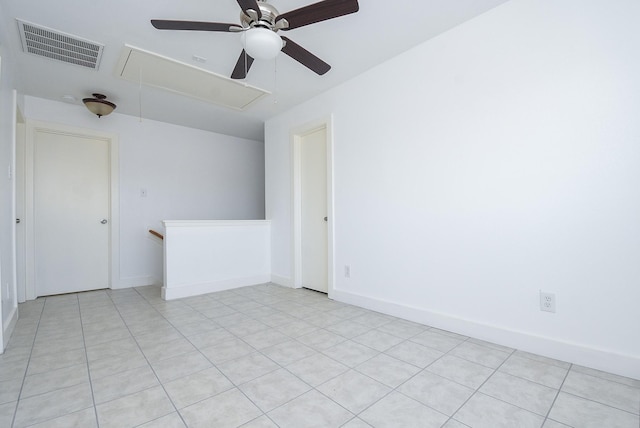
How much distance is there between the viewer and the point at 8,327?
7.40ft

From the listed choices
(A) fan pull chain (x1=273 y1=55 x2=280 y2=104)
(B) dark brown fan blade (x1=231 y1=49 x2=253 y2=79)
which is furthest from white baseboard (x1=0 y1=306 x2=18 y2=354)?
(A) fan pull chain (x1=273 y1=55 x2=280 y2=104)

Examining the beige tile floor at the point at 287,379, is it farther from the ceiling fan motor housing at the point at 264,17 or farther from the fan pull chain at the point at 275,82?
the fan pull chain at the point at 275,82

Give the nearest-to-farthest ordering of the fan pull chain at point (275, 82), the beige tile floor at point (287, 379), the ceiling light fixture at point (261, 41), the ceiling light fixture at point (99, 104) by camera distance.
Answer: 1. the beige tile floor at point (287, 379)
2. the ceiling light fixture at point (261, 41)
3. the fan pull chain at point (275, 82)
4. the ceiling light fixture at point (99, 104)

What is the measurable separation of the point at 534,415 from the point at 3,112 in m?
4.05

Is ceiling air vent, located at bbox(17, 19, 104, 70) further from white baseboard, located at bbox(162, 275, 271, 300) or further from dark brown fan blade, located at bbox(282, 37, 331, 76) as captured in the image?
white baseboard, located at bbox(162, 275, 271, 300)

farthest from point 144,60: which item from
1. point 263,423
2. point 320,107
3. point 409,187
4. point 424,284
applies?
point 424,284

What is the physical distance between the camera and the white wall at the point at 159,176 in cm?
398

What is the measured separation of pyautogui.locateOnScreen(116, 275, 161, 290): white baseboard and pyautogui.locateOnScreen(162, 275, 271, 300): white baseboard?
1020 mm

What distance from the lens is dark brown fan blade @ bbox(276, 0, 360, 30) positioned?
150cm

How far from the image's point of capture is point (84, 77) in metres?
2.98

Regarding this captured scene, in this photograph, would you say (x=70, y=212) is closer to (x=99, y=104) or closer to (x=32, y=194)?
(x=32, y=194)

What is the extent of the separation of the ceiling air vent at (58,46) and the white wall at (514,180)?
2.45 metres

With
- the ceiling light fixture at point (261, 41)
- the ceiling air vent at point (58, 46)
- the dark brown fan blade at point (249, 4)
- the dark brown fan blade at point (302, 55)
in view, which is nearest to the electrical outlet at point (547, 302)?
the dark brown fan blade at point (302, 55)

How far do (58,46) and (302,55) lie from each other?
214 cm
